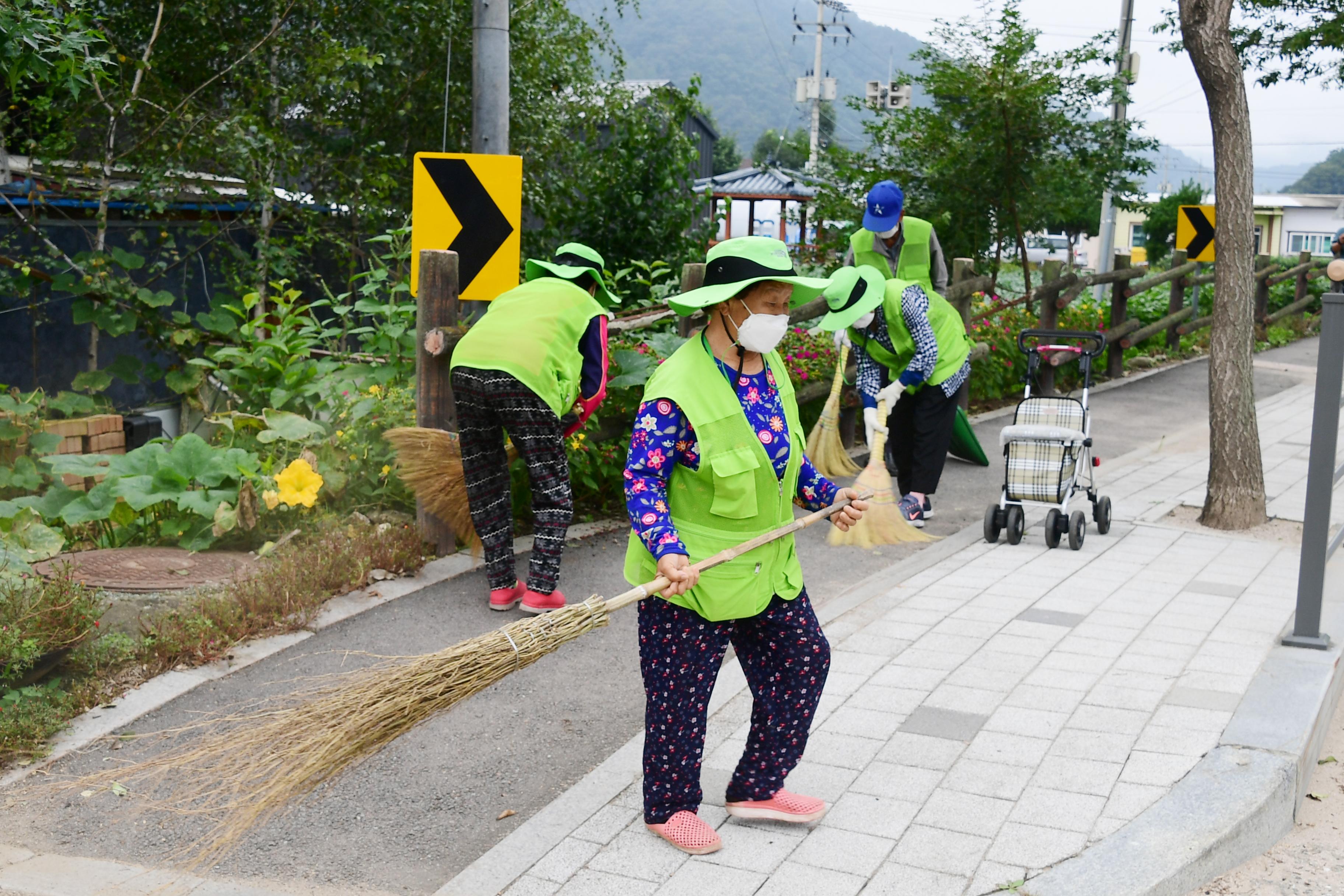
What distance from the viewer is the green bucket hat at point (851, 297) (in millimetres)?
5590

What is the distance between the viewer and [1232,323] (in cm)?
751

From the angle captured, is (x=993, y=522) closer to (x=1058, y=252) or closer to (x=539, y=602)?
(x=539, y=602)

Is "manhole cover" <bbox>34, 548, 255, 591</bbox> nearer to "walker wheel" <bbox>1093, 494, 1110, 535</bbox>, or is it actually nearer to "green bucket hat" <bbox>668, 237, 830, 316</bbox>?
"green bucket hat" <bbox>668, 237, 830, 316</bbox>

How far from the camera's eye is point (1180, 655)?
16.8 ft

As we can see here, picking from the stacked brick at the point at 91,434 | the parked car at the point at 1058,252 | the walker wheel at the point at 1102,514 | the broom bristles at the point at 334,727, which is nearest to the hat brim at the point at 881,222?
the walker wheel at the point at 1102,514

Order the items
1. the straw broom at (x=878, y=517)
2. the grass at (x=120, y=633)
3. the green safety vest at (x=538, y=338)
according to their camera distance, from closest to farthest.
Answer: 1. the grass at (x=120, y=633)
2. the green safety vest at (x=538, y=338)
3. the straw broom at (x=878, y=517)

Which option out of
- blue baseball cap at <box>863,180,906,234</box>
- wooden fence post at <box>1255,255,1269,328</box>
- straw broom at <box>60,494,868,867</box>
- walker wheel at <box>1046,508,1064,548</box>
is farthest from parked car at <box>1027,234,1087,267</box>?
straw broom at <box>60,494,868,867</box>

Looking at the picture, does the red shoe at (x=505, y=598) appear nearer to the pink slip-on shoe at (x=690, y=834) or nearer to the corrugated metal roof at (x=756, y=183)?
the pink slip-on shoe at (x=690, y=834)

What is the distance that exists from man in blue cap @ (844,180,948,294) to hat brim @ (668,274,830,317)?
409cm

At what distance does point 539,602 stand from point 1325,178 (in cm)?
20838

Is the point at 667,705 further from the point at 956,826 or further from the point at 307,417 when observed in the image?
the point at 307,417

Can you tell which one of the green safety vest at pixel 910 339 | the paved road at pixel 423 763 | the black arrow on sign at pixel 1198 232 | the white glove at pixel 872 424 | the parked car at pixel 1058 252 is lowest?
the paved road at pixel 423 763

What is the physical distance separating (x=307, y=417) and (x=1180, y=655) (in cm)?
481

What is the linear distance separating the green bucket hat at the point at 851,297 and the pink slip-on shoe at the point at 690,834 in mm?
2210
